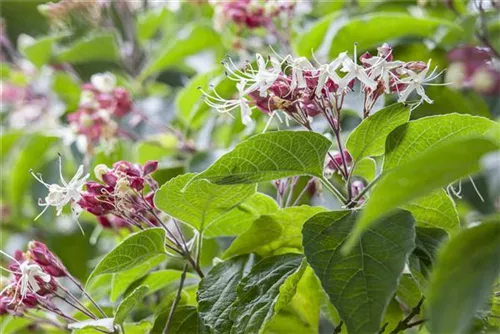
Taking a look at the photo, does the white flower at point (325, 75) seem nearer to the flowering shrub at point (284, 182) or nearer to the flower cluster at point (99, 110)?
the flowering shrub at point (284, 182)

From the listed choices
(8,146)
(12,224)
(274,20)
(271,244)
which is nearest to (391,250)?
(271,244)

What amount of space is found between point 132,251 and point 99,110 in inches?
21.2

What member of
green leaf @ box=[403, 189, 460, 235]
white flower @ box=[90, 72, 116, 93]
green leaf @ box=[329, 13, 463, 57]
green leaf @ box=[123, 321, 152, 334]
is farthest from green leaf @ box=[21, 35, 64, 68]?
green leaf @ box=[403, 189, 460, 235]

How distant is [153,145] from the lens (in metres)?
1.27

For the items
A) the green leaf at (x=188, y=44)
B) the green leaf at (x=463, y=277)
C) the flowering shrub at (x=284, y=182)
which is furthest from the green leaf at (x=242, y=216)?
the green leaf at (x=188, y=44)

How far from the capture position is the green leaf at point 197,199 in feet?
2.11

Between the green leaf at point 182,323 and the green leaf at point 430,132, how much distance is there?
24 centimetres

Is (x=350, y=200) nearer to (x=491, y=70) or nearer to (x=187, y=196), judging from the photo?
(x=187, y=196)

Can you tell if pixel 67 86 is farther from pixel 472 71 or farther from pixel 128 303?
pixel 128 303

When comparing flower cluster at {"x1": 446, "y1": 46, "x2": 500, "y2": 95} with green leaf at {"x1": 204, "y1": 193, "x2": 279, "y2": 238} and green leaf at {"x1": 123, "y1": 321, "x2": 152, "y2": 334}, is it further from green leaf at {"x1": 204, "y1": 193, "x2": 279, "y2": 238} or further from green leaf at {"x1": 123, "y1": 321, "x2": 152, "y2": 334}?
green leaf at {"x1": 123, "y1": 321, "x2": 152, "y2": 334}

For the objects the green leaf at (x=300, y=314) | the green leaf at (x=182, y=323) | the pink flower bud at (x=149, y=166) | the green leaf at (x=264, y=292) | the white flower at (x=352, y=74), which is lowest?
the green leaf at (x=300, y=314)

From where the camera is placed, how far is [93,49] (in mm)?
1499

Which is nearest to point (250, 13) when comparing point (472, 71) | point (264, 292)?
point (472, 71)

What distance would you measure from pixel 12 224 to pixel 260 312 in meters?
1.23
